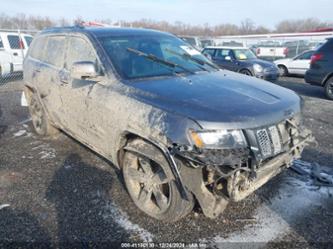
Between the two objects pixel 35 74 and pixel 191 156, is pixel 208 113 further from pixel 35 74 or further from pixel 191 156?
pixel 35 74

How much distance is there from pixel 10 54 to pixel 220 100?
38.4 ft

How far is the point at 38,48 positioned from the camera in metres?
5.21

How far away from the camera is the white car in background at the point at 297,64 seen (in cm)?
1420

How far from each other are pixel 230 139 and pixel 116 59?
1.72 m

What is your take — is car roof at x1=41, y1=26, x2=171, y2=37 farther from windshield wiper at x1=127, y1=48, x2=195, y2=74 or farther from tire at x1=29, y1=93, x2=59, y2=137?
tire at x1=29, y1=93, x2=59, y2=137

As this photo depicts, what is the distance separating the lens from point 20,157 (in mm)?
4738

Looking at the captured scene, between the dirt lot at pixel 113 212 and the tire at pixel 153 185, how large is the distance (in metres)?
0.13

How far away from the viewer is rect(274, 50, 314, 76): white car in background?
14.2 metres

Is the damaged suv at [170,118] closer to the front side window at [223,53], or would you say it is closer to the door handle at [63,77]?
the door handle at [63,77]

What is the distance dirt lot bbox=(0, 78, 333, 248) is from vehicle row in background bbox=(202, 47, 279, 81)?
774 cm

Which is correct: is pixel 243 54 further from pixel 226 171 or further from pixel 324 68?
pixel 226 171

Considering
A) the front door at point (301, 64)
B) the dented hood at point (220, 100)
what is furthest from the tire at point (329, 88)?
the dented hood at point (220, 100)

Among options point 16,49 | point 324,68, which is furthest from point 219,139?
point 16,49

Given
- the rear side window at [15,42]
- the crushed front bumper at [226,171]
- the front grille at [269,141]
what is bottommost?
the crushed front bumper at [226,171]
